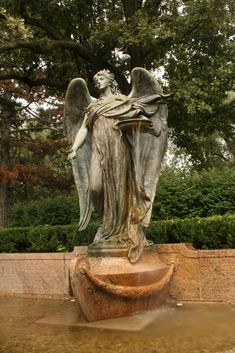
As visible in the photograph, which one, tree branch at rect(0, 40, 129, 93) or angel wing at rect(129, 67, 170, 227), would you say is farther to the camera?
tree branch at rect(0, 40, 129, 93)

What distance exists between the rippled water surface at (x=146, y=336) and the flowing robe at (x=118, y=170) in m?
1.26

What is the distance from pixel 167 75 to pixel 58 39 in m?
3.50

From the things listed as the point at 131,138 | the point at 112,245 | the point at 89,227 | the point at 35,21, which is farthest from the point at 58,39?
the point at 112,245

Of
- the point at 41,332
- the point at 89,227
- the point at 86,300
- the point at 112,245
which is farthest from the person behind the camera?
the point at 89,227

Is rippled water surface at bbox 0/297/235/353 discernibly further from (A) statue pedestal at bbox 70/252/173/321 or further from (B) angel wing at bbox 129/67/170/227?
(B) angel wing at bbox 129/67/170/227

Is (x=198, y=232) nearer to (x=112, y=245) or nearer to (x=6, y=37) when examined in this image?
(x=112, y=245)

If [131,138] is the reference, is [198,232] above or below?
below

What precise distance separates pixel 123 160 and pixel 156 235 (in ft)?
5.66

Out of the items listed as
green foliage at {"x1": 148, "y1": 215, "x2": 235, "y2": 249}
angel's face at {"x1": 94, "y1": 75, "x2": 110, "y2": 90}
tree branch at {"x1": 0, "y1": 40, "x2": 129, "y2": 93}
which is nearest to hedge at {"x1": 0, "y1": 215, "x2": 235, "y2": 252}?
green foliage at {"x1": 148, "y1": 215, "x2": 235, "y2": 249}

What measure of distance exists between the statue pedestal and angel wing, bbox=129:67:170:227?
4.07 feet

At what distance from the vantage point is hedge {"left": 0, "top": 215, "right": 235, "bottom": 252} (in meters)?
6.91

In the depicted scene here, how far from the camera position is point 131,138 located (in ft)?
21.1

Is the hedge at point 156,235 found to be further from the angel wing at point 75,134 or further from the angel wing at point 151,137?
the angel wing at point 75,134

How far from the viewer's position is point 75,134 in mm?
7348
